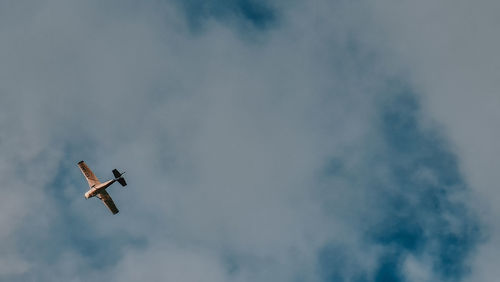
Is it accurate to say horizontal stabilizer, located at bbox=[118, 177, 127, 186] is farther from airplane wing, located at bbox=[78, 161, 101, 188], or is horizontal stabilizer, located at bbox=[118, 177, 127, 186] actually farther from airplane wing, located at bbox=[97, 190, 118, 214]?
airplane wing, located at bbox=[97, 190, 118, 214]

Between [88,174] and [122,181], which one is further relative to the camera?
[88,174]

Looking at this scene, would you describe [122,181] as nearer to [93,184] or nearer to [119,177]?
Answer: [119,177]

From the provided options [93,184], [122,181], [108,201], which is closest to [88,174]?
[93,184]

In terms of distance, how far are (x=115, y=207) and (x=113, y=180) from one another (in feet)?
55.3

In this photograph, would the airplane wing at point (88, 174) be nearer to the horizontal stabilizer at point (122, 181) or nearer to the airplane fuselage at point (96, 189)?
the airplane fuselage at point (96, 189)

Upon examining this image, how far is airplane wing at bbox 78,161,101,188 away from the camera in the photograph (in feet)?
561

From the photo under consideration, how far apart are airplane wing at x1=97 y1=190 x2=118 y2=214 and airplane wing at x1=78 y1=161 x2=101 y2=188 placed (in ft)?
14.2

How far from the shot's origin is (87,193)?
174m

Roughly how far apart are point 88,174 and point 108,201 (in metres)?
11.4

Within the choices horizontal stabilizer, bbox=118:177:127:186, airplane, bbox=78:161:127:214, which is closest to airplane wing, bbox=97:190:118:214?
airplane, bbox=78:161:127:214

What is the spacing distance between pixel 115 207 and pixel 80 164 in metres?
17.5

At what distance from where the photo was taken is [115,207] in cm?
18075

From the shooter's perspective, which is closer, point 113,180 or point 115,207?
point 113,180

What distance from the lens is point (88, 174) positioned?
17238 cm
